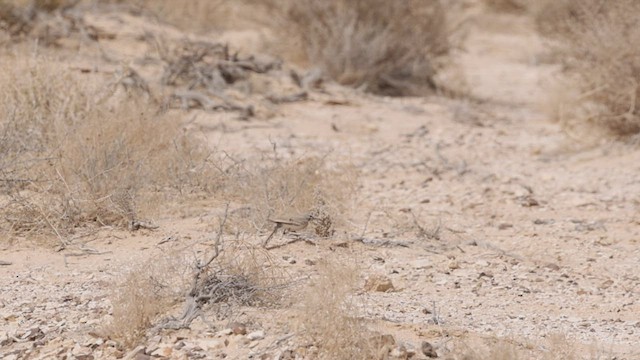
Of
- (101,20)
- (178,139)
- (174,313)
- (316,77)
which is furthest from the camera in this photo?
(101,20)

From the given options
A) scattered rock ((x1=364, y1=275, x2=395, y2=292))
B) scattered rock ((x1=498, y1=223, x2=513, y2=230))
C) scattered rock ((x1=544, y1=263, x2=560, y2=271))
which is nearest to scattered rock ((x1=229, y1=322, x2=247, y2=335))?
scattered rock ((x1=364, y1=275, x2=395, y2=292))

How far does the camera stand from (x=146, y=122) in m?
5.47

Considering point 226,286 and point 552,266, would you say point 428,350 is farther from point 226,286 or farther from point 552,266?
point 552,266

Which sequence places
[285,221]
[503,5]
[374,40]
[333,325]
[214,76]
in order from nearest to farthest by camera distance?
[333,325] → [285,221] → [214,76] → [374,40] → [503,5]

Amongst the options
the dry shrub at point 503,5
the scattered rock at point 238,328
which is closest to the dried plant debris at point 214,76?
the scattered rock at point 238,328

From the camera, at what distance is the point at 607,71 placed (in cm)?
698

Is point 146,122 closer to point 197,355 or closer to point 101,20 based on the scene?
point 197,355

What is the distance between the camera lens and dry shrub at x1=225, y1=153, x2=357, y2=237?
15.2 feet

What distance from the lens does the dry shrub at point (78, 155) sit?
14.9ft

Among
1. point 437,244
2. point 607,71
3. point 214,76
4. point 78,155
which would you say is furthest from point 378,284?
point 214,76

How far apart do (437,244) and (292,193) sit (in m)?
0.71

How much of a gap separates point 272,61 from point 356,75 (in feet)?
2.34

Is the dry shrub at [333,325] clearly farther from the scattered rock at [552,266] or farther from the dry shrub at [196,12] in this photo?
the dry shrub at [196,12]

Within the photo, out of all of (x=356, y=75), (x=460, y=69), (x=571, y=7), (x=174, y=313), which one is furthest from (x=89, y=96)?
(x=571, y=7)
